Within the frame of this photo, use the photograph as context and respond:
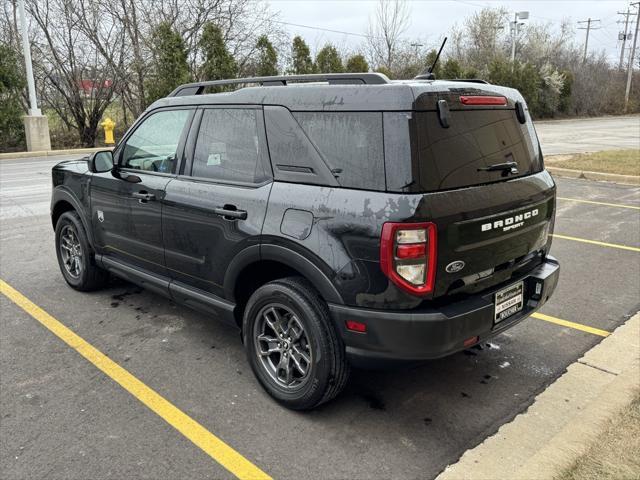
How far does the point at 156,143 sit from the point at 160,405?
6.48 feet

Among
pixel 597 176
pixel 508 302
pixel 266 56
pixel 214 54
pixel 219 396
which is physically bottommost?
pixel 219 396

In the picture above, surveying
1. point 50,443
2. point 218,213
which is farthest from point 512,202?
point 50,443

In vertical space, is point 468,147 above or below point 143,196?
above

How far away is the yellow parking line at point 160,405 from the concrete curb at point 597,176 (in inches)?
442

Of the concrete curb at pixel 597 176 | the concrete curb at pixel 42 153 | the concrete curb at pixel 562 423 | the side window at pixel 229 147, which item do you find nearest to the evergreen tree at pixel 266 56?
the concrete curb at pixel 42 153

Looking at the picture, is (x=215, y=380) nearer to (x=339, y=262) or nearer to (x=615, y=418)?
(x=339, y=262)

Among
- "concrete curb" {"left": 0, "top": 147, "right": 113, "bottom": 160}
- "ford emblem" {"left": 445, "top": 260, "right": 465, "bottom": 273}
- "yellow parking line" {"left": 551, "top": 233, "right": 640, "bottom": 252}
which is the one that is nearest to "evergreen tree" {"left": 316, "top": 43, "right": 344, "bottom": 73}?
"concrete curb" {"left": 0, "top": 147, "right": 113, "bottom": 160}

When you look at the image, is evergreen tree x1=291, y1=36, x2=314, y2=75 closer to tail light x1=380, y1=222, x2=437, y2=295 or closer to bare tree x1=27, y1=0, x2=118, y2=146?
bare tree x1=27, y1=0, x2=118, y2=146

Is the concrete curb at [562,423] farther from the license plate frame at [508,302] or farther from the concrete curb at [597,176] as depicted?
the concrete curb at [597,176]

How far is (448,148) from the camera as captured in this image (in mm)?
2850

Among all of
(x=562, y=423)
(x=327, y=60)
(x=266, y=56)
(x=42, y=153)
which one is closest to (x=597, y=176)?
(x=562, y=423)

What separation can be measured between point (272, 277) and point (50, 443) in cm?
150

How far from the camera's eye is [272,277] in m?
3.45

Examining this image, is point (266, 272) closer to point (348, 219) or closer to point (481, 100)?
point (348, 219)
